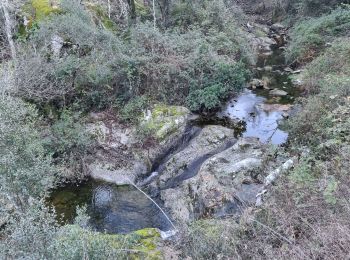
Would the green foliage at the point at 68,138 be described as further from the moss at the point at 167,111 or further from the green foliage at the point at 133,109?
the moss at the point at 167,111

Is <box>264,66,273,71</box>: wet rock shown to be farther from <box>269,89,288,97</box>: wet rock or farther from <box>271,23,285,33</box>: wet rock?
<box>271,23,285,33</box>: wet rock

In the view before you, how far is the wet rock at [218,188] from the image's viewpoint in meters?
9.59

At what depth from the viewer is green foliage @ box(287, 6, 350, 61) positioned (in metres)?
18.2

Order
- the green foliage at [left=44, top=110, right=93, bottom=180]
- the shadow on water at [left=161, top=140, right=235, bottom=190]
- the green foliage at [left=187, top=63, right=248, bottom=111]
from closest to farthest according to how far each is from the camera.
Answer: the shadow on water at [left=161, top=140, right=235, bottom=190]
the green foliage at [left=44, top=110, right=93, bottom=180]
the green foliage at [left=187, top=63, right=248, bottom=111]

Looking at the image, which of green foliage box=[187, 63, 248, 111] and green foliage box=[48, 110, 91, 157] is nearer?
green foliage box=[48, 110, 91, 157]

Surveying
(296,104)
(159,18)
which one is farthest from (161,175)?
(159,18)

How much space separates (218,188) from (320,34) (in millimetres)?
13536

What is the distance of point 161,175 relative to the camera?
12086 mm

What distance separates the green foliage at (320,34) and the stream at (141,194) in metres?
3.44

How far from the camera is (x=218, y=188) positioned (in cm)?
1019


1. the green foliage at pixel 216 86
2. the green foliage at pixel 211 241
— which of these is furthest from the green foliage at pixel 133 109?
the green foliage at pixel 211 241

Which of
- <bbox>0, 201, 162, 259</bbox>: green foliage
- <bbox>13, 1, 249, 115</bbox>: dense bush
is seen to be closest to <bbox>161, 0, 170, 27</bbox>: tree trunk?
<bbox>13, 1, 249, 115</bbox>: dense bush

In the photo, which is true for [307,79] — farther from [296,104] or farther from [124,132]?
[124,132]

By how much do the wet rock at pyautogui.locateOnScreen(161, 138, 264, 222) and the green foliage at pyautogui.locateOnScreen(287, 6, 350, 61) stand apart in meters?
9.62
